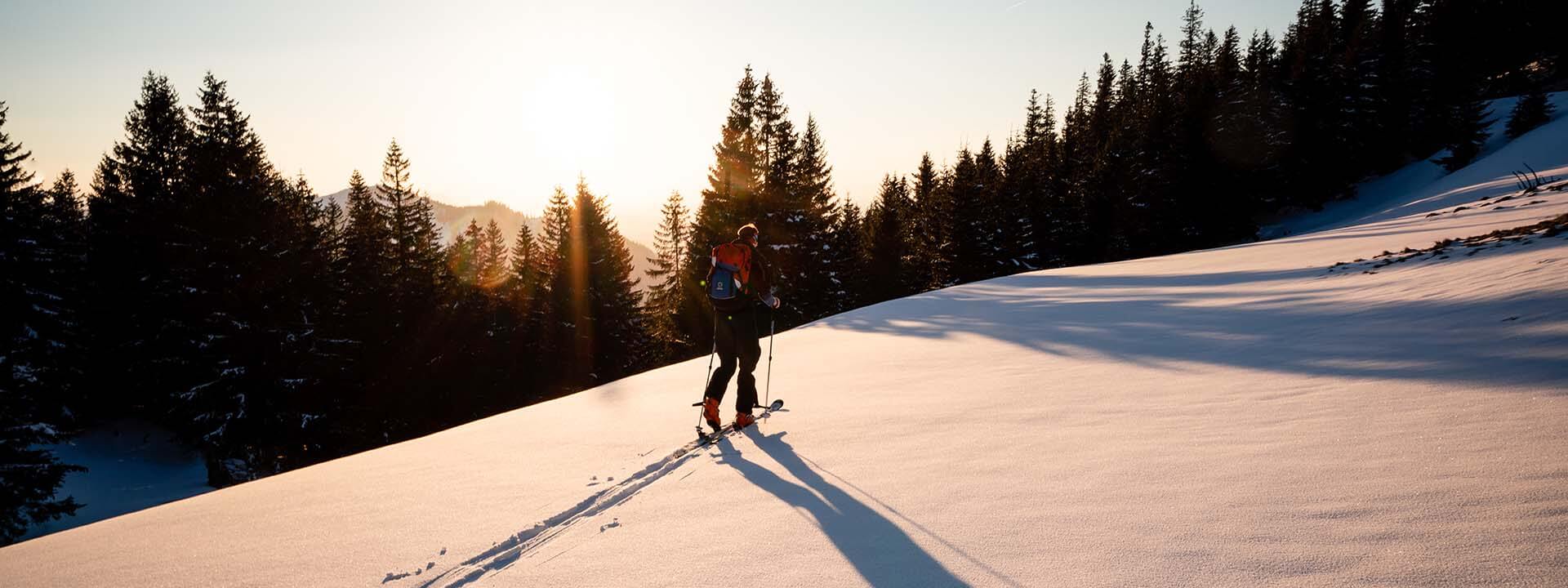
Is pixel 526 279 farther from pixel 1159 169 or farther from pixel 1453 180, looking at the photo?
pixel 1453 180

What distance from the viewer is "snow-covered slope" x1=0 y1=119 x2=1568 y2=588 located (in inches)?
113

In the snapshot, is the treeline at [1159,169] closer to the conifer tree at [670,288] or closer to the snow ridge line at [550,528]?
the conifer tree at [670,288]

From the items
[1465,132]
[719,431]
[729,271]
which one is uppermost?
[1465,132]

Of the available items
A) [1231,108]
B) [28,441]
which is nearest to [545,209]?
[28,441]

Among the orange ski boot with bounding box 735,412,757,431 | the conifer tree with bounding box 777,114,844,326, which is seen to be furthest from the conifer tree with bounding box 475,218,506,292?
the orange ski boot with bounding box 735,412,757,431

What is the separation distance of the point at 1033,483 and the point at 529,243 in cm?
4827

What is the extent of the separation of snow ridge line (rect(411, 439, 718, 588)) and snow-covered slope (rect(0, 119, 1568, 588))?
0.08 ft

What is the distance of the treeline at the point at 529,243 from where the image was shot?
21078 mm

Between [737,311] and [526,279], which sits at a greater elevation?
[526,279]

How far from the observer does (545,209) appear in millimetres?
40375

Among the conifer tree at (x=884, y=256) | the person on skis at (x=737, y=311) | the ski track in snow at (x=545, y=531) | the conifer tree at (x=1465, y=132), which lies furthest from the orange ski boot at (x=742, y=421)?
the conifer tree at (x=1465, y=132)

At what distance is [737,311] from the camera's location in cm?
684

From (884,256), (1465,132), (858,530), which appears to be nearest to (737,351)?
(858,530)

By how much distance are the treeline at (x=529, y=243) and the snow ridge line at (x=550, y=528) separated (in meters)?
2.84
